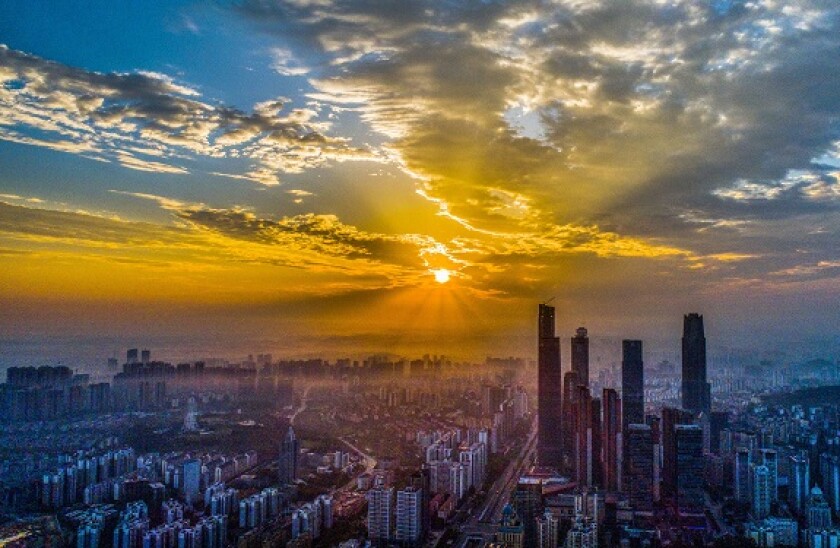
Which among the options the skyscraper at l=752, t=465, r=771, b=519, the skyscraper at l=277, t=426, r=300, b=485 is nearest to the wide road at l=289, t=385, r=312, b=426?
the skyscraper at l=277, t=426, r=300, b=485

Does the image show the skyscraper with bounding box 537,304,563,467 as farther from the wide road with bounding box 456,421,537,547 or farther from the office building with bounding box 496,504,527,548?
the office building with bounding box 496,504,527,548

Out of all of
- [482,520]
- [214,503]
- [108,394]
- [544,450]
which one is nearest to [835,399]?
[544,450]

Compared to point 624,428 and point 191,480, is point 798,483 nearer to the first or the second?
point 624,428

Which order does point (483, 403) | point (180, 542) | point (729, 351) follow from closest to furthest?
point (180, 542)
point (483, 403)
point (729, 351)

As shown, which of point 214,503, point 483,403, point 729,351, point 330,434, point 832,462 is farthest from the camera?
point 729,351

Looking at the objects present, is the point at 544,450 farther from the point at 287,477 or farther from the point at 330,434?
the point at 287,477

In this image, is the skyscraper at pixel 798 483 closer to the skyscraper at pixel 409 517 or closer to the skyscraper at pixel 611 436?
the skyscraper at pixel 611 436
